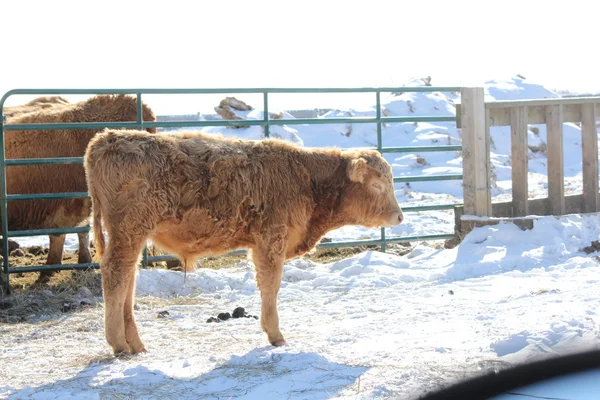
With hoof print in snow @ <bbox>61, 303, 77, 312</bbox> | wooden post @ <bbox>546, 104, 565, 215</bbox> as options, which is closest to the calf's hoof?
hoof print in snow @ <bbox>61, 303, 77, 312</bbox>

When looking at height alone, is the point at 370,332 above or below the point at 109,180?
below

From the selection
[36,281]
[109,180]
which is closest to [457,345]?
[109,180]

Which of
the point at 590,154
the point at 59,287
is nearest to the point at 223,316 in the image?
the point at 59,287

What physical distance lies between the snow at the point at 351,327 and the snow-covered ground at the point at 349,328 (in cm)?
2

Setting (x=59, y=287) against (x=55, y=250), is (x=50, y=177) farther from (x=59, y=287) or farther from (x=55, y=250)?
(x=59, y=287)

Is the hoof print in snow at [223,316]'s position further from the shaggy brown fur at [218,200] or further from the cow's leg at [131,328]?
the cow's leg at [131,328]

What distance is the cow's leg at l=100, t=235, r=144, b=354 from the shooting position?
224 inches

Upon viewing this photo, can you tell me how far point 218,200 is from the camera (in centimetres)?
597

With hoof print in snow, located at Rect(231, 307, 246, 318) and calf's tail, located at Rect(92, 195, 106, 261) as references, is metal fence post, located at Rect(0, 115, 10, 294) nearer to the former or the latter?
hoof print in snow, located at Rect(231, 307, 246, 318)

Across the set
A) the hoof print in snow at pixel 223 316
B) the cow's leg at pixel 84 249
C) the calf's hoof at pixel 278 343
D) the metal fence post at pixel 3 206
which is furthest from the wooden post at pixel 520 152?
the metal fence post at pixel 3 206

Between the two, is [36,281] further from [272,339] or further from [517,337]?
[517,337]

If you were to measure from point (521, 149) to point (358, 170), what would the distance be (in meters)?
4.74

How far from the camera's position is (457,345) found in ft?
17.4

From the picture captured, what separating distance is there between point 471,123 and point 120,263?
19.4ft
